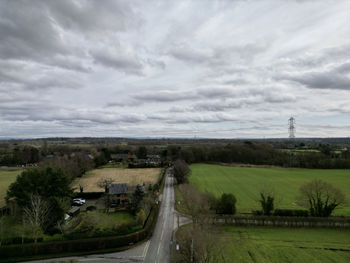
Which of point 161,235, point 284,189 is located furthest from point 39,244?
point 284,189

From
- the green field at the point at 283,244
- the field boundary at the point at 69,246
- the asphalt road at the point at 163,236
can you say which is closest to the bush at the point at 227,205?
the green field at the point at 283,244

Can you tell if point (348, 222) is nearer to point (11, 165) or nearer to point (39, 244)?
point (39, 244)

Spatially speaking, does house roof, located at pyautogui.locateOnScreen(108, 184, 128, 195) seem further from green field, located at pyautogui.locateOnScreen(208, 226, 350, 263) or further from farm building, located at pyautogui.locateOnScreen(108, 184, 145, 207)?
green field, located at pyautogui.locateOnScreen(208, 226, 350, 263)

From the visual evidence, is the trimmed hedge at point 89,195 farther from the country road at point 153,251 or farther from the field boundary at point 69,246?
the field boundary at point 69,246

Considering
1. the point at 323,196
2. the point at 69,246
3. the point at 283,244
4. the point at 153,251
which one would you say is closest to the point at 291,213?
the point at 323,196

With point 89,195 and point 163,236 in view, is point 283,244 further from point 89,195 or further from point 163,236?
point 89,195

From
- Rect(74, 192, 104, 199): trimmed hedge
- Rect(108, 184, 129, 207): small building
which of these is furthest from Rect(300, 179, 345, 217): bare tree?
Rect(74, 192, 104, 199): trimmed hedge
